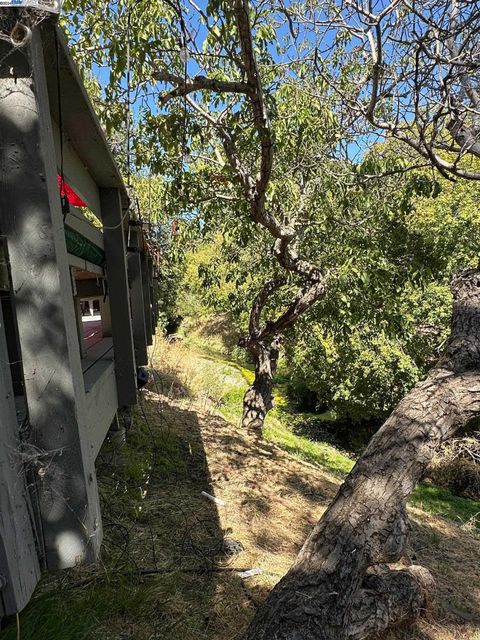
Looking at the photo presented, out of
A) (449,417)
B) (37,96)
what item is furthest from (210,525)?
(37,96)

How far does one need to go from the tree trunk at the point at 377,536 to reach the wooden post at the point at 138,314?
231cm

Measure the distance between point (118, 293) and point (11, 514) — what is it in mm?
1865

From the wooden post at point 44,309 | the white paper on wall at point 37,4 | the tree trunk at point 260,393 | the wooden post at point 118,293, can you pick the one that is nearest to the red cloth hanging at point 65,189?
the wooden post at point 118,293

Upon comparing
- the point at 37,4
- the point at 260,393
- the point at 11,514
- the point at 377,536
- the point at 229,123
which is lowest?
the point at 260,393

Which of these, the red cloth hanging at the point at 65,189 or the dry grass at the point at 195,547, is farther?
the dry grass at the point at 195,547

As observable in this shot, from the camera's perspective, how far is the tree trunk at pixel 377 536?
6.61ft

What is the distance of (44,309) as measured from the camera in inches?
51.9

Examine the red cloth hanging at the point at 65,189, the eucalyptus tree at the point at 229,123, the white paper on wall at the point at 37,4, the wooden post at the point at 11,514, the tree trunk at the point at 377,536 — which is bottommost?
the tree trunk at the point at 377,536

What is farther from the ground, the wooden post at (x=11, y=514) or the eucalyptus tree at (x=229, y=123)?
the eucalyptus tree at (x=229, y=123)

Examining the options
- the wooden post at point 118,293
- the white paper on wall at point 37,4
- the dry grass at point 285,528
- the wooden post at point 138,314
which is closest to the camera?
the white paper on wall at point 37,4

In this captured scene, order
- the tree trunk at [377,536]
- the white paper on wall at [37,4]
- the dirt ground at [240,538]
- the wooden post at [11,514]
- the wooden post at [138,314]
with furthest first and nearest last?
the wooden post at [138,314], the dirt ground at [240,538], the tree trunk at [377,536], the wooden post at [11,514], the white paper on wall at [37,4]

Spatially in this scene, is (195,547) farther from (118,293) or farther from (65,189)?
(65,189)

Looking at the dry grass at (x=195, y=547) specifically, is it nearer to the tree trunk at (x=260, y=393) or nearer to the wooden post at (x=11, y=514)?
the wooden post at (x=11, y=514)

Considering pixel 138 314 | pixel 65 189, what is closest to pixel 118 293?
pixel 65 189
